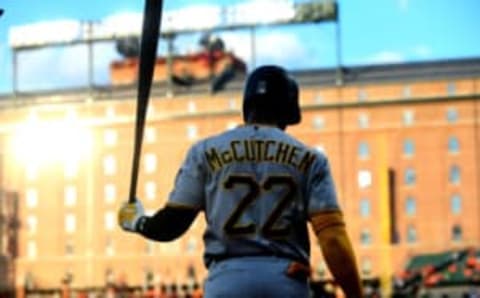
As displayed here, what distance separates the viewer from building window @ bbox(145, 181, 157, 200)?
60906mm

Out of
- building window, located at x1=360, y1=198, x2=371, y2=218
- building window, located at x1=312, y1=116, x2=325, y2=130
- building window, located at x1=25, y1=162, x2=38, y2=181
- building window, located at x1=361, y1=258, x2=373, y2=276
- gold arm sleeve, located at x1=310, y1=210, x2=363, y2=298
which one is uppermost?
gold arm sleeve, located at x1=310, y1=210, x2=363, y2=298

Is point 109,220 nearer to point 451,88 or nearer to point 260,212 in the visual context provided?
point 451,88

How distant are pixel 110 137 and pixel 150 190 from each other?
Result: 10.8 ft

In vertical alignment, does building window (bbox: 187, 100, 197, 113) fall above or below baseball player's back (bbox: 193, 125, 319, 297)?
below

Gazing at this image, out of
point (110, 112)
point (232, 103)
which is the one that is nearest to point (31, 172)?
point (110, 112)

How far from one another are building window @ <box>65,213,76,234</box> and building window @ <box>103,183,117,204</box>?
2.21m

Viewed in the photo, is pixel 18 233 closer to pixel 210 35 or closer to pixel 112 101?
pixel 112 101

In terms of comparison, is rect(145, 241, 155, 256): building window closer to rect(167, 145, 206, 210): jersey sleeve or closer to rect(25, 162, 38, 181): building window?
rect(25, 162, 38, 181): building window

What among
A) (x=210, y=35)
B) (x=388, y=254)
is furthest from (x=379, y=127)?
(x=210, y=35)

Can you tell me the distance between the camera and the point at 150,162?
2408 inches

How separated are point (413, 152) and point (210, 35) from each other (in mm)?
13562

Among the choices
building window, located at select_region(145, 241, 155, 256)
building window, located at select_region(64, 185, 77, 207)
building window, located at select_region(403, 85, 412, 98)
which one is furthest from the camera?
building window, located at select_region(64, 185, 77, 207)

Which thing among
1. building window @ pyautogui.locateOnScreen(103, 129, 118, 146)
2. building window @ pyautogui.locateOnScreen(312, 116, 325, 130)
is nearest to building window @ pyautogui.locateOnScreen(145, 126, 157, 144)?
building window @ pyautogui.locateOnScreen(103, 129, 118, 146)

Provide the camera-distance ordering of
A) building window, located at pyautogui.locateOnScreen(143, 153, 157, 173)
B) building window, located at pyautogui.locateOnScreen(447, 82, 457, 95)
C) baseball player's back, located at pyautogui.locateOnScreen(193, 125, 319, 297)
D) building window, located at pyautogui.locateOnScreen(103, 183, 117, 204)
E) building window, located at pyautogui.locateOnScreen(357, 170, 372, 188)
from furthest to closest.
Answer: building window, located at pyautogui.locateOnScreen(103, 183, 117, 204) → building window, located at pyautogui.locateOnScreen(143, 153, 157, 173) → building window, located at pyautogui.locateOnScreen(357, 170, 372, 188) → building window, located at pyautogui.locateOnScreen(447, 82, 457, 95) → baseball player's back, located at pyautogui.locateOnScreen(193, 125, 319, 297)
